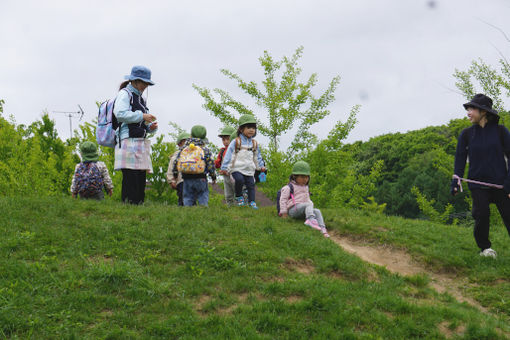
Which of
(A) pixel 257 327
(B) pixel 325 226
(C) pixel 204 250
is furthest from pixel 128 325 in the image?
(B) pixel 325 226

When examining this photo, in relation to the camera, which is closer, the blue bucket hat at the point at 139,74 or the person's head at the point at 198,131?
the blue bucket hat at the point at 139,74

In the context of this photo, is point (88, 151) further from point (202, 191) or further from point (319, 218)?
point (319, 218)

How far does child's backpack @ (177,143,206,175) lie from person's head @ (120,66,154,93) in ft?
5.14

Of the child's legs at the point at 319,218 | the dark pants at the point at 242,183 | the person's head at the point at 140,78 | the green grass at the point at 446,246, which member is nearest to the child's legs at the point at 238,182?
the dark pants at the point at 242,183

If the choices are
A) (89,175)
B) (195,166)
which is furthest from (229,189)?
(89,175)

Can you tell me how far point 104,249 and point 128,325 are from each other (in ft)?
6.28

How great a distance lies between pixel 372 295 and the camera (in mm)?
5738

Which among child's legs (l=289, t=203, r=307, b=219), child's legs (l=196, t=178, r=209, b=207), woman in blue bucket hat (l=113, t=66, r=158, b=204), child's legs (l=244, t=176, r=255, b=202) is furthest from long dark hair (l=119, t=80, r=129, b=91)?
child's legs (l=289, t=203, r=307, b=219)

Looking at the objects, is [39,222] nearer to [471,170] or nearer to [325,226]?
[325,226]

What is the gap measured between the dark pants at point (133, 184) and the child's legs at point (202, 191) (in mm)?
1257

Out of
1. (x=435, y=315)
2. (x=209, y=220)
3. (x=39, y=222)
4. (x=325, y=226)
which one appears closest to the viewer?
(x=435, y=315)

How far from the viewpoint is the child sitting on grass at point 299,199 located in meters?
9.05

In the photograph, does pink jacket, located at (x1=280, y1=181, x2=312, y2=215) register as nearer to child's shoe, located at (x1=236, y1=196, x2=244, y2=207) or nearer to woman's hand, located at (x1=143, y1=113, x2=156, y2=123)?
child's shoe, located at (x1=236, y1=196, x2=244, y2=207)

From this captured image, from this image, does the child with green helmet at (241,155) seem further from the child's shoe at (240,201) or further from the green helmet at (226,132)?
the green helmet at (226,132)
